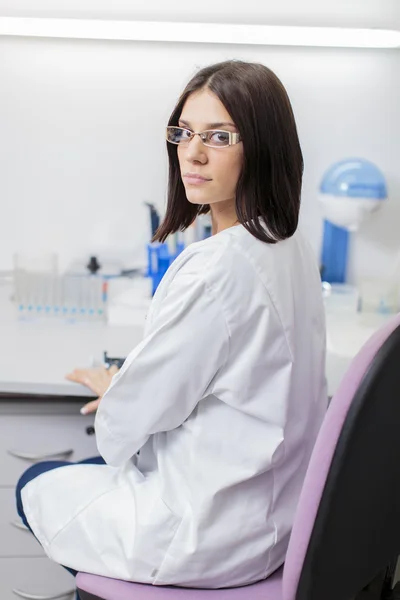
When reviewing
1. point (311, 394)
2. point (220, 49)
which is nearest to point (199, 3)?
point (220, 49)

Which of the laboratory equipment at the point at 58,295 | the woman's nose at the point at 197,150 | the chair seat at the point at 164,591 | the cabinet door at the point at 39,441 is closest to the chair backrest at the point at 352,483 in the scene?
the chair seat at the point at 164,591

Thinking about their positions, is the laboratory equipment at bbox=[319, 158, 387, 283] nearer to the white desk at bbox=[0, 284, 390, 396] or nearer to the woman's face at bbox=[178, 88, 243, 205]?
the white desk at bbox=[0, 284, 390, 396]

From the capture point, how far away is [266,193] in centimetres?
105

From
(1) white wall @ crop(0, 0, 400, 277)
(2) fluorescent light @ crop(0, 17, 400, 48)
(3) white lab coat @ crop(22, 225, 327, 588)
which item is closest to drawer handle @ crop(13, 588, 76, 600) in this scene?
(3) white lab coat @ crop(22, 225, 327, 588)

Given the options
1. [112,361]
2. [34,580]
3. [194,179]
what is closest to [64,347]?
[112,361]

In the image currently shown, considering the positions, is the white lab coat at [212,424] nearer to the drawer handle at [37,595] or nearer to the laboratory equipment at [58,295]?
the drawer handle at [37,595]

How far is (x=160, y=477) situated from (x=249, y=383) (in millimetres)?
228

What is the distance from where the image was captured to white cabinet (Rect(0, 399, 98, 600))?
55.3 inches

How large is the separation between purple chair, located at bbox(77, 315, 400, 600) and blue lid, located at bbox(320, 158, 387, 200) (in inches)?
39.6

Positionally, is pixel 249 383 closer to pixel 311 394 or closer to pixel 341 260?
pixel 311 394

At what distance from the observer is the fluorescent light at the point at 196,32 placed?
1724 millimetres

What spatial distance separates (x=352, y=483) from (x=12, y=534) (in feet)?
2.89

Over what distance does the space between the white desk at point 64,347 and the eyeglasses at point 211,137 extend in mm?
533

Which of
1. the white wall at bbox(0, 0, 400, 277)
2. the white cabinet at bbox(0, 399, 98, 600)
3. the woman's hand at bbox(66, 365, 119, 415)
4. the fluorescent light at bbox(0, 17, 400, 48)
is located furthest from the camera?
the white wall at bbox(0, 0, 400, 277)
